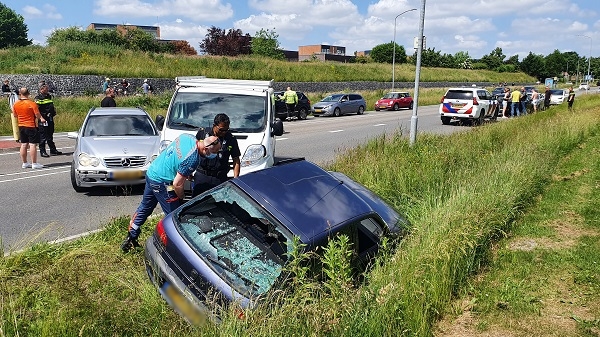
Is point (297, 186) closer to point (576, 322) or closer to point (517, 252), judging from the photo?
point (576, 322)

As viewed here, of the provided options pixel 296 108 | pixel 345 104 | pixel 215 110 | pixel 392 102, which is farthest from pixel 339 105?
pixel 215 110

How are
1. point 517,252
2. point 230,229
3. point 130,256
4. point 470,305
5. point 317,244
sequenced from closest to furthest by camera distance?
point 317,244 < point 230,229 < point 470,305 < point 130,256 < point 517,252

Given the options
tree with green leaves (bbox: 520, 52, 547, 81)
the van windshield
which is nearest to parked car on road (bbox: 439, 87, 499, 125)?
the van windshield

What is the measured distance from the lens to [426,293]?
424 cm

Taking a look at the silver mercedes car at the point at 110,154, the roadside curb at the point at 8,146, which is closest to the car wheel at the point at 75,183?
the silver mercedes car at the point at 110,154

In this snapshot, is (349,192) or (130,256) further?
(130,256)

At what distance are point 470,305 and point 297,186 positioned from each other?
2.03 meters

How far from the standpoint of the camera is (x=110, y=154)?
827 centimetres

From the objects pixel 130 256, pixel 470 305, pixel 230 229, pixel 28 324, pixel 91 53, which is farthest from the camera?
pixel 91 53

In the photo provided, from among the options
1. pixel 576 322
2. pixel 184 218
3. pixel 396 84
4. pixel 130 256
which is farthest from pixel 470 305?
pixel 396 84

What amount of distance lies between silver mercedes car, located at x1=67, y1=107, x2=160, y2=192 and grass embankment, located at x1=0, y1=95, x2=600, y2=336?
2.32 m

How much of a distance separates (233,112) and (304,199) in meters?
4.72

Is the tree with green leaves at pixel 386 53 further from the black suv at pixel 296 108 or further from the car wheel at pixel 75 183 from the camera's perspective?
the car wheel at pixel 75 183

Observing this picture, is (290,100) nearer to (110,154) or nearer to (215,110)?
(215,110)
